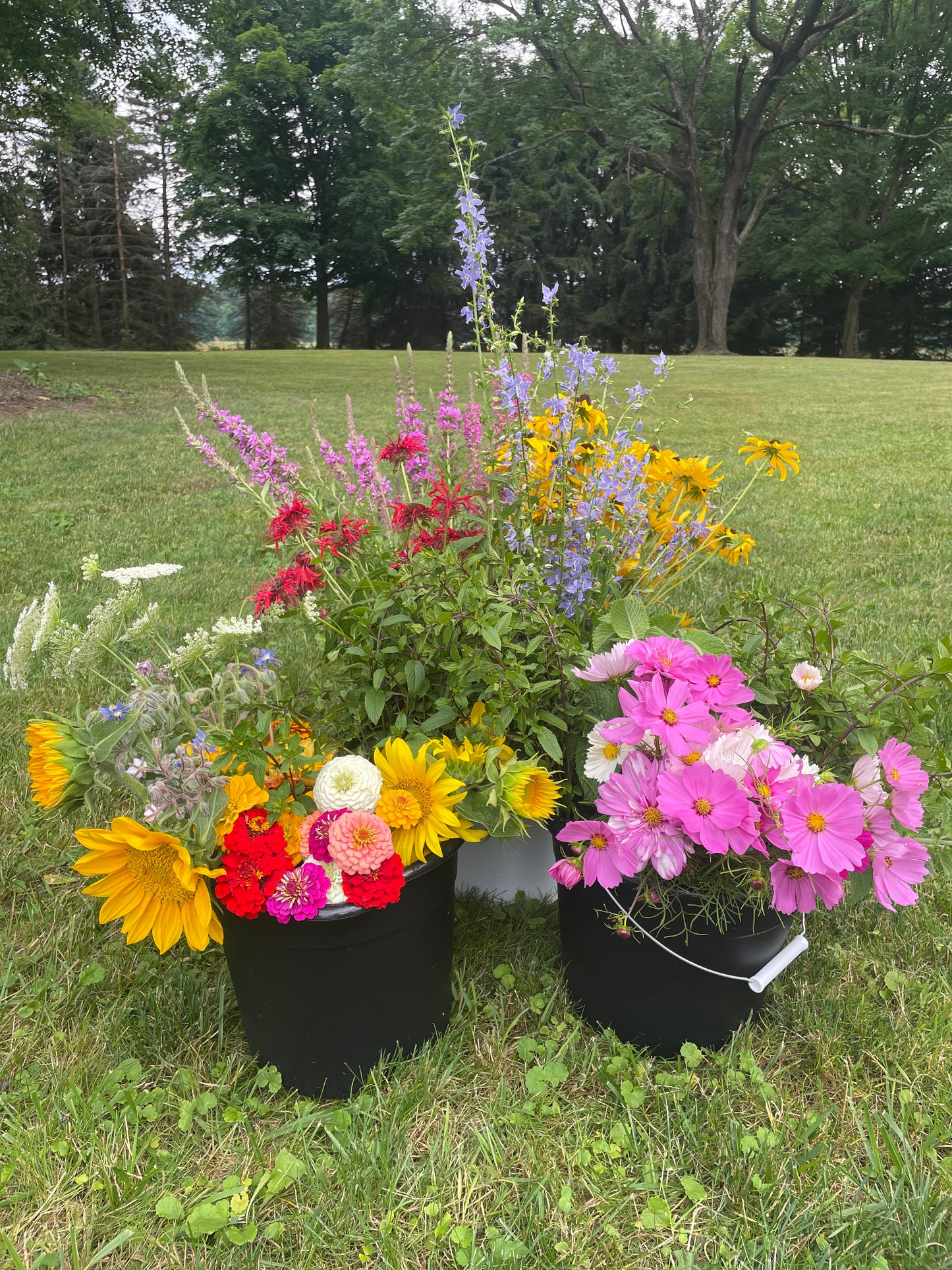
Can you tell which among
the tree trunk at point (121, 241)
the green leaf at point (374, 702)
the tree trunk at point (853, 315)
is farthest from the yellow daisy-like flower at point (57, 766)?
the tree trunk at point (121, 241)

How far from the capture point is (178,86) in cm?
1217

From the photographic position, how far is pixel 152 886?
1.18 m

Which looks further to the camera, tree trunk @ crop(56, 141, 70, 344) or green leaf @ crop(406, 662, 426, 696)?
tree trunk @ crop(56, 141, 70, 344)

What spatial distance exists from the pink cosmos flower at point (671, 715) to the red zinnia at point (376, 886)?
16.7 inches

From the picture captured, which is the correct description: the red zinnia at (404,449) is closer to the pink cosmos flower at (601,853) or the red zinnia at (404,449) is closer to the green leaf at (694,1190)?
the pink cosmos flower at (601,853)

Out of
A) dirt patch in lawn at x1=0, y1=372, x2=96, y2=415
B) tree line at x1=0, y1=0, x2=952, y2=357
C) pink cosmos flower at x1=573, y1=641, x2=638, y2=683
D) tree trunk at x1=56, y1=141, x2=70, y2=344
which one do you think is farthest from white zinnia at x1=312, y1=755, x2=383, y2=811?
tree trunk at x1=56, y1=141, x2=70, y2=344

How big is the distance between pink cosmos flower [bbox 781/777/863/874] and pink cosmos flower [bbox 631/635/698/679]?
0.77 ft

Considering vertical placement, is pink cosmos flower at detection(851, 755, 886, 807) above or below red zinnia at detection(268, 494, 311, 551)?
below

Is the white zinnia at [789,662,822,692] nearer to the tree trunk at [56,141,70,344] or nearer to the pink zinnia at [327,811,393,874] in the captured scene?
the pink zinnia at [327,811,393,874]

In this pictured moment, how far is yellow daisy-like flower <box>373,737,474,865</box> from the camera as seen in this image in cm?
124

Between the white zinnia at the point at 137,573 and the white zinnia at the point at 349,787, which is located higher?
the white zinnia at the point at 137,573

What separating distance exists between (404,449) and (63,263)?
30919mm

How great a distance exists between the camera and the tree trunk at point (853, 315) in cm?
2305

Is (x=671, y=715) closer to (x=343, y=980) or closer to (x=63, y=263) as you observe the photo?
(x=343, y=980)
